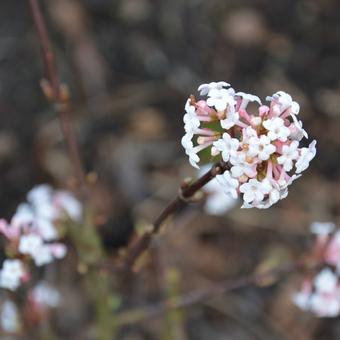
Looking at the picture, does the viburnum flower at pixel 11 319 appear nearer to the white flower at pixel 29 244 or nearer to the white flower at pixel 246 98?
the white flower at pixel 29 244

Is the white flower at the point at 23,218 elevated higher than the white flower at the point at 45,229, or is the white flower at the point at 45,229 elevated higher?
the white flower at the point at 23,218

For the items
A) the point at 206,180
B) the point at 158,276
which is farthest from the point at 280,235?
the point at 206,180

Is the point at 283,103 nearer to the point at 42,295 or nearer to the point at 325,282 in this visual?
the point at 325,282

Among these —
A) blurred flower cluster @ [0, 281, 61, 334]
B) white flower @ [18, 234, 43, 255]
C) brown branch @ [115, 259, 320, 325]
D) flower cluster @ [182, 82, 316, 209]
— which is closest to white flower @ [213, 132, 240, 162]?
flower cluster @ [182, 82, 316, 209]

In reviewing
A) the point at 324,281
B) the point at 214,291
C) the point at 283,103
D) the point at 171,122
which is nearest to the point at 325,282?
the point at 324,281

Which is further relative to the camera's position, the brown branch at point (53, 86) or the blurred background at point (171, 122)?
the blurred background at point (171, 122)

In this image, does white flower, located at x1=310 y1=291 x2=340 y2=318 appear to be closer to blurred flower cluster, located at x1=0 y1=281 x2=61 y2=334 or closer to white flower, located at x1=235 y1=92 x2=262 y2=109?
blurred flower cluster, located at x1=0 y1=281 x2=61 y2=334

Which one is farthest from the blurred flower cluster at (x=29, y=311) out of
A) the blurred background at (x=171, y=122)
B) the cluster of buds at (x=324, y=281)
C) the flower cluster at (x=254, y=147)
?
the flower cluster at (x=254, y=147)
